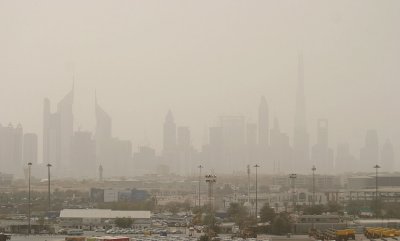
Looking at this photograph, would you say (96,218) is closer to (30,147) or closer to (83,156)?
(30,147)

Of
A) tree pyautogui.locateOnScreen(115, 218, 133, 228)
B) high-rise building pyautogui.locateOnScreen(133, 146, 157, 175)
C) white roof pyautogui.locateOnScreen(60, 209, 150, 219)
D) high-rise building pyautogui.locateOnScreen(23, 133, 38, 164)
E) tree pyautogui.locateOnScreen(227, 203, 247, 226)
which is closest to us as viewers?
tree pyautogui.locateOnScreen(115, 218, 133, 228)

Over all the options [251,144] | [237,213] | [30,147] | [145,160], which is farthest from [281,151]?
[237,213]

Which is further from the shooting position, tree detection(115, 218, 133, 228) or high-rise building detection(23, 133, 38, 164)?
high-rise building detection(23, 133, 38, 164)

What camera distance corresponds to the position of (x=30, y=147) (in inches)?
2003

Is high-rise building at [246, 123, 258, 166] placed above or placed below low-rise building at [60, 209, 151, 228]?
above

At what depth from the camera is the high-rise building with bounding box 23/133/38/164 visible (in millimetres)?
50594

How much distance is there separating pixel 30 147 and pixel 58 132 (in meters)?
2.63

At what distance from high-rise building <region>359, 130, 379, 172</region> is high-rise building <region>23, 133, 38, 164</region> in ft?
79.5

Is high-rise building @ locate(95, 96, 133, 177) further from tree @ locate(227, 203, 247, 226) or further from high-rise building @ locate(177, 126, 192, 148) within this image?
tree @ locate(227, 203, 247, 226)

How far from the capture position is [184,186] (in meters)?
38.8

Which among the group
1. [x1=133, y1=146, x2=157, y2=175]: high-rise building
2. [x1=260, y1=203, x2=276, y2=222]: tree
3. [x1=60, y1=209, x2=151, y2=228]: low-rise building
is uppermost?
[x1=133, y1=146, x2=157, y2=175]: high-rise building

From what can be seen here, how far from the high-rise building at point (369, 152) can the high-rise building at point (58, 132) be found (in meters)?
22.0

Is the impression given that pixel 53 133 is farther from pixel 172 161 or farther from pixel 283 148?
pixel 283 148

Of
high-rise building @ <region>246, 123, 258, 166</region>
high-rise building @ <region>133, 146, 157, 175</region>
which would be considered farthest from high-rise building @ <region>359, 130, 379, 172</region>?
high-rise building @ <region>133, 146, 157, 175</region>
